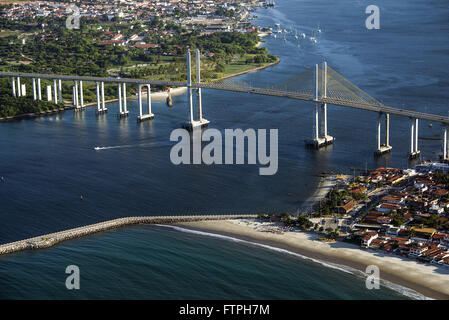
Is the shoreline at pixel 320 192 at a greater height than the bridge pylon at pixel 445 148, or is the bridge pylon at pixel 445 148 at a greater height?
the bridge pylon at pixel 445 148

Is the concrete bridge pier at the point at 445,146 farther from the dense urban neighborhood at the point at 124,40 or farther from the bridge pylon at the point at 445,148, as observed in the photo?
the dense urban neighborhood at the point at 124,40

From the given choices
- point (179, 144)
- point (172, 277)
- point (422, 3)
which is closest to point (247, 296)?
point (172, 277)

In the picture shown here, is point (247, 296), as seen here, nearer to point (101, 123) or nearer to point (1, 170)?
point (1, 170)

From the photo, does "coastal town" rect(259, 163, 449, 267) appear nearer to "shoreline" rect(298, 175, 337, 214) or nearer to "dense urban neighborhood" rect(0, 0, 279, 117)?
"shoreline" rect(298, 175, 337, 214)

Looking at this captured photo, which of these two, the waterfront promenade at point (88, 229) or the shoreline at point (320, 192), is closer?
the waterfront promenade at point (88, 229)

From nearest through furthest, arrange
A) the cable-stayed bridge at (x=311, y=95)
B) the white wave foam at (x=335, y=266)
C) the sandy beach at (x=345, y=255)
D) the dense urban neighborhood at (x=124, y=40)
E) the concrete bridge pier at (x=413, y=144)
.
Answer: the white wave foam at (x=335, y=266) < the sandy beach at (x=345, y=255) < the concrete bridge pier at (x=413, y=144) < the cable-stayed bridge at (x=311, y=95) < the dense urban neighborhood at (x=124, y=40)

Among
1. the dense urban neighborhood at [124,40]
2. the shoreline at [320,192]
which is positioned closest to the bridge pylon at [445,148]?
the shoreline at [320,192]

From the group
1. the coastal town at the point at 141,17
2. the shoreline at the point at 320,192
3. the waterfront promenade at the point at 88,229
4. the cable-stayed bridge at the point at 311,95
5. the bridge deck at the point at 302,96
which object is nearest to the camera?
the waterfront promenade at the point at 88,229
